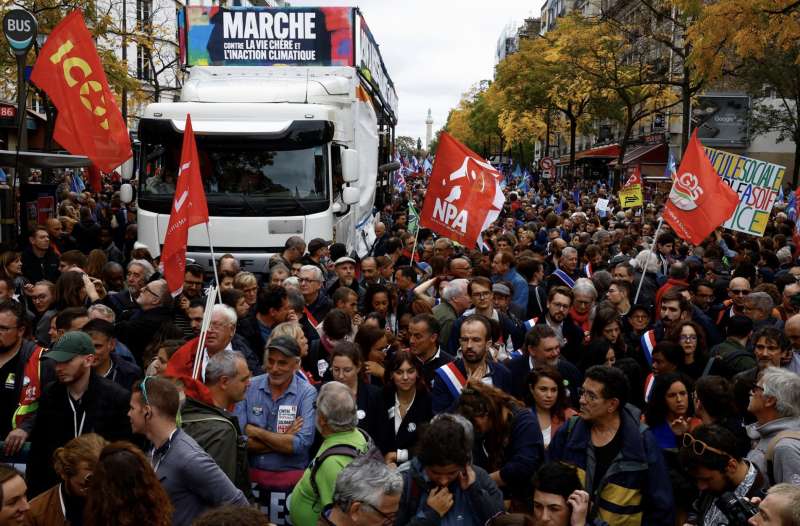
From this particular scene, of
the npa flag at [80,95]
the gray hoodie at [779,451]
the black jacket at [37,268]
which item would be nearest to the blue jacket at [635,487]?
the gray hoodie at [779,451]

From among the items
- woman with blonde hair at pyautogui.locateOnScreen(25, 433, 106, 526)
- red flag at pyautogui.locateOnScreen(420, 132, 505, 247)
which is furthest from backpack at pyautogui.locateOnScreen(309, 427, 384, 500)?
red flag at pyautogui.locateOnScreen(420, 132, 505, 247)

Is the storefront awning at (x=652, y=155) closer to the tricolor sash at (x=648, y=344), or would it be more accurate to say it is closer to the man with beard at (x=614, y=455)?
the tricolor sash at (x=648, y=344)

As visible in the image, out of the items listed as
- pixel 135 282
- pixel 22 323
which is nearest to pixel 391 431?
pixel 22 323

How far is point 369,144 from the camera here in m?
18.2

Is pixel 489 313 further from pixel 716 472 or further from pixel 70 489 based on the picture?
pixel 70 489

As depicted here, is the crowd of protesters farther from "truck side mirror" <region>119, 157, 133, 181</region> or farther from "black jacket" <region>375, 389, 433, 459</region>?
"truck side mirror" <region>119, 157, 133, 181</region>

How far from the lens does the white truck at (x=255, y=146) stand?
12539mm

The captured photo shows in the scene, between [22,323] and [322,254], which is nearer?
[22,323]

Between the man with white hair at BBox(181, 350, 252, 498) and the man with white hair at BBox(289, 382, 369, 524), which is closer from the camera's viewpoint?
the man with white hair at BBox(289, 382, 369, 524)

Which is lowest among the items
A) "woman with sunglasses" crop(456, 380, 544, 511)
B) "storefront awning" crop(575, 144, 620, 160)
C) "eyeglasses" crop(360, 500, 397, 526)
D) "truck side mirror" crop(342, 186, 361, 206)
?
"storefront awning" crop(575, 144, 620, 160)

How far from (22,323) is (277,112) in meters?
7.43

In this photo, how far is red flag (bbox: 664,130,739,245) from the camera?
10.6m

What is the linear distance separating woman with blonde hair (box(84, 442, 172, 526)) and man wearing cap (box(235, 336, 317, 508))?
5.11 ft

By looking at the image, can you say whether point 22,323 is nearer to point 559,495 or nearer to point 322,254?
point 559,495
